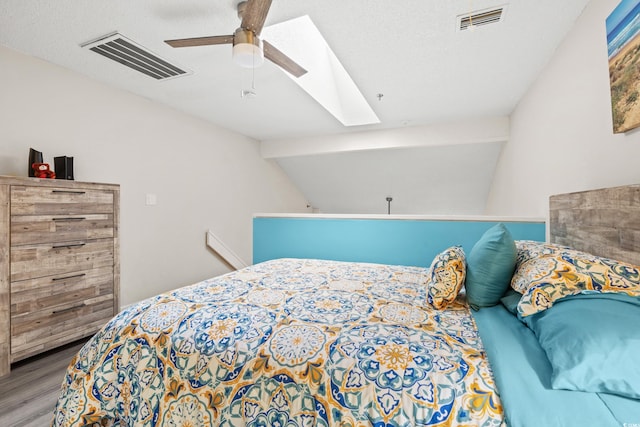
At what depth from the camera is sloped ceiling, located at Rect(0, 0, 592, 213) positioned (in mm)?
1775

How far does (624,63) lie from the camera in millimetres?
1321

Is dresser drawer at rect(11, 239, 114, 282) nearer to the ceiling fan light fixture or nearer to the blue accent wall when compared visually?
the blue accent wall

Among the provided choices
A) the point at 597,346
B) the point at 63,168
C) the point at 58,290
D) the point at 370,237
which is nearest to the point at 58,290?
the point at 58,290

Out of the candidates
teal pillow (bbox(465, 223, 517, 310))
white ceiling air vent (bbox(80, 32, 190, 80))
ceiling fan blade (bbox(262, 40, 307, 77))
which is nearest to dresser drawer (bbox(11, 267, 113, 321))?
white ceiling air vent (bbox(80, 32, 190, 80))

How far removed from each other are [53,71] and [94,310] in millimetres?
2069

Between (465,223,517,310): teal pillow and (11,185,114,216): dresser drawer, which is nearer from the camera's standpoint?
(465,223,517,310): teal pillow

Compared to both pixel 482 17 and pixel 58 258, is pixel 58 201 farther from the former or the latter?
pixel 482 17

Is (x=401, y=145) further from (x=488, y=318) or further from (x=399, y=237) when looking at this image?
(x=488, y=318)

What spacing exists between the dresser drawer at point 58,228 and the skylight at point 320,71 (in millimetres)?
2055

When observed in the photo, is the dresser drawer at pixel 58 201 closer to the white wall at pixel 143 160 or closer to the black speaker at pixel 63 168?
the black speaker at pixel 63 168

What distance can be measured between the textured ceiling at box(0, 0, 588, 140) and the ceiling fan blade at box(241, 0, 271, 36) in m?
0.28

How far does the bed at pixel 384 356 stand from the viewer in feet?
2.48

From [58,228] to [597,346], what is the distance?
307 cm

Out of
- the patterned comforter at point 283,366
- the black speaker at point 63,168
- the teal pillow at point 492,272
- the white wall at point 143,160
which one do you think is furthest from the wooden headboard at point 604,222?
Result: the white wall at point 143,160
